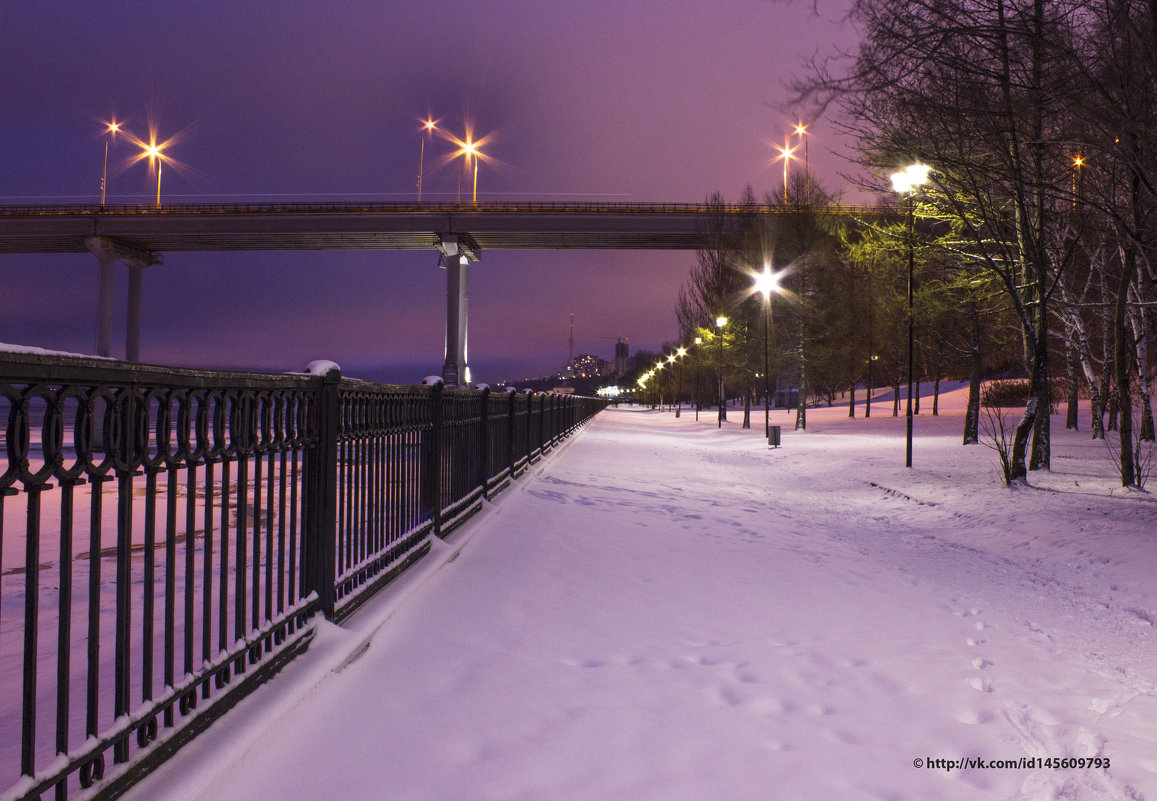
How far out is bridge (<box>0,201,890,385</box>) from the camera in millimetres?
48562

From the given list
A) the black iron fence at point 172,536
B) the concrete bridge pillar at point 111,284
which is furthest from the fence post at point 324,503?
the concrete bridge pillar at point 111,284

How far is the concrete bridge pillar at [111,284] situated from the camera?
2008 inches

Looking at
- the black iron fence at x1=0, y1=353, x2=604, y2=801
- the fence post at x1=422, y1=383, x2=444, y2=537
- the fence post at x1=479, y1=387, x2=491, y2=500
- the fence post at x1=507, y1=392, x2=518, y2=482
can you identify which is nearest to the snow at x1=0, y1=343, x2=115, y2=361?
the black iron fence at x1=0, y1=353, x2=604, y2=801

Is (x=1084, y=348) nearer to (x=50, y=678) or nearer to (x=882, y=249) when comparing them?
(x=882, y=249)

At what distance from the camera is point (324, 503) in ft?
12.9

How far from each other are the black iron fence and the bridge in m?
41.6

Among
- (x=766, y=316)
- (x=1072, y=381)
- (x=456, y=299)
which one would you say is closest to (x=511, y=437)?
(x=766, y=316)

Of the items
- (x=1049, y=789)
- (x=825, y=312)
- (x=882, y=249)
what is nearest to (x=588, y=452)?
(x=882, y=249)

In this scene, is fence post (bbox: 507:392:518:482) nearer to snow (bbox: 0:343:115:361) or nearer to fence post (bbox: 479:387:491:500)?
fence post (bbox: 479:387:491:500)

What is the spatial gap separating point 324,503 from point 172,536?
142 cm

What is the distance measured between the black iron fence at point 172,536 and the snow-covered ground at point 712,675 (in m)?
0.22

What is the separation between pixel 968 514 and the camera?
10594 mm

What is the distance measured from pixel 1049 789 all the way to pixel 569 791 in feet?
6.90

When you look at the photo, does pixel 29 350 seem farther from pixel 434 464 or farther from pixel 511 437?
pixel 511 437
